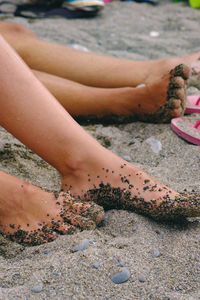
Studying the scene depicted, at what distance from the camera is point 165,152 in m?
1.73

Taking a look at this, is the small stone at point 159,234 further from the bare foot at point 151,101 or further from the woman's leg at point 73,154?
the bare foot at point 151,101

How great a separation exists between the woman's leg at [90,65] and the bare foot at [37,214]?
1.04 m

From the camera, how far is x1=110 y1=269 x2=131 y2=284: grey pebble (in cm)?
98

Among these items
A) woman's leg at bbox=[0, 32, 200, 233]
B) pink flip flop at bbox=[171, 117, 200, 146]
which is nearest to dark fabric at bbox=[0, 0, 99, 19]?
pink flip flop at bbox=[171, 117, 200, 146]

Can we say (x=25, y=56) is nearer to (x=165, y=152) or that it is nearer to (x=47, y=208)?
(x=165, y=152)

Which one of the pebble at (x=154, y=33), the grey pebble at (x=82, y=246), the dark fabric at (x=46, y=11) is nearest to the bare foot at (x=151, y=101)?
the grey pebble at (x=82, y=246)

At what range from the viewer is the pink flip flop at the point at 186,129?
1758mm

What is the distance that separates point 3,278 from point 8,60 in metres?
0.66

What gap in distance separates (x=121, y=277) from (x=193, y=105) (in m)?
1.27

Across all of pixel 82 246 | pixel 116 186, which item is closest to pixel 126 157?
pixel 116 186

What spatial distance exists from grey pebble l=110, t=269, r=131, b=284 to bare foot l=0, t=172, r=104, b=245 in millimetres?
220

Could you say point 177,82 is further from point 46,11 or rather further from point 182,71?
point 46,11

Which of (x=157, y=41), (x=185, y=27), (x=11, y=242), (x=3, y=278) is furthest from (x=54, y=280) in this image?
(x=185, y=27)

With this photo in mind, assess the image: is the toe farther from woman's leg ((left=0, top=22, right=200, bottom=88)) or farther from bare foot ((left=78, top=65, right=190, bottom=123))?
woman's leg ((left=0, top=22, right=200, bottom=88))
